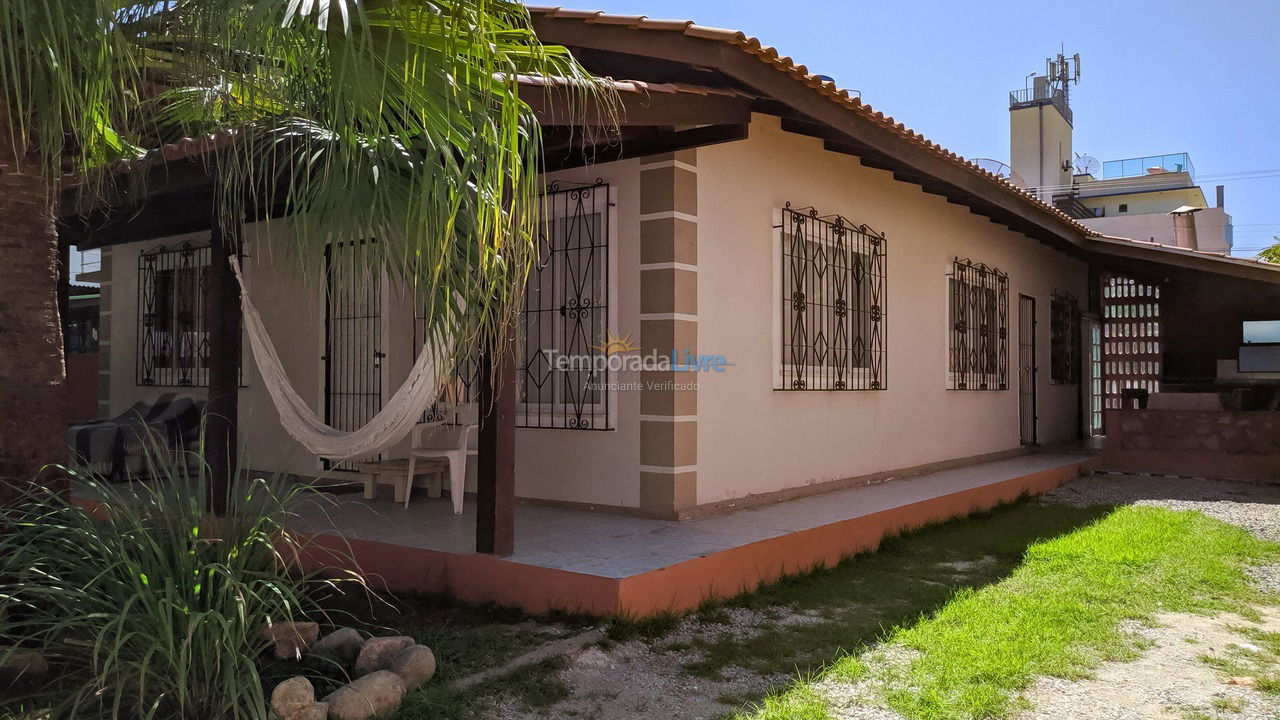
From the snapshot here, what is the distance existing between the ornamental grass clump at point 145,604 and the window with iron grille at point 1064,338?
10.6 meters

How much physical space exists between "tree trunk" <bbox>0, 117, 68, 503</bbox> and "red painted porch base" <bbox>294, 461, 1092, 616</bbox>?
1.03 m

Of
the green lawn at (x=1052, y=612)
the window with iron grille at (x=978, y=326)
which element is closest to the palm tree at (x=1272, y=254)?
the window with iron grille at (x=978, y=326)

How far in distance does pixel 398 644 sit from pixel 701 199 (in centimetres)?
334

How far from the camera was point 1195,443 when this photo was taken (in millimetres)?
9336

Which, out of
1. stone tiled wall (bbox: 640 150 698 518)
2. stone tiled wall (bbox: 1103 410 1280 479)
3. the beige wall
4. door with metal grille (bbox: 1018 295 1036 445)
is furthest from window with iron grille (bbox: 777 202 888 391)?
the beige wall

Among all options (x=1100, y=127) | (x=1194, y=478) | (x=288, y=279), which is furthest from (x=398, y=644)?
(x=1100, y=127)

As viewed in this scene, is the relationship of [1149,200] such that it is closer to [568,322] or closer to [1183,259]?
[1183,259]

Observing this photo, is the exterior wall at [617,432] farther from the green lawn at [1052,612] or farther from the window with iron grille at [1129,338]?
the window with iron grille at [1129,338]

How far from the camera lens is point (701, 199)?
18.2ft

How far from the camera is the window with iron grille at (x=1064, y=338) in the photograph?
11406 mm

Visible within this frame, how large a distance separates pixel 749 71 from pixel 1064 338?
8.65m

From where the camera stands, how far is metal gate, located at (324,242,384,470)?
6785 millimetres

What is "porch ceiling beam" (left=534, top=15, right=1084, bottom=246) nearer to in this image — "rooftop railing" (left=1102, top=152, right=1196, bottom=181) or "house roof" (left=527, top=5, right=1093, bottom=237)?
"house roof" (left=527, top=5, right=1093, bottom=237)

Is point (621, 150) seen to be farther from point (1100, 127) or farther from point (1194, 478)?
point (1100, 127)
